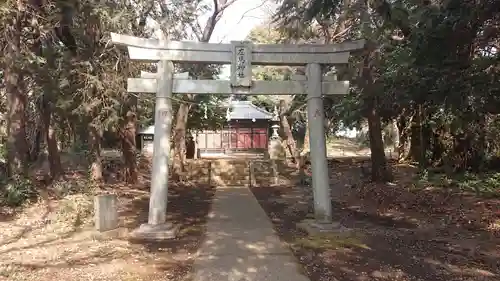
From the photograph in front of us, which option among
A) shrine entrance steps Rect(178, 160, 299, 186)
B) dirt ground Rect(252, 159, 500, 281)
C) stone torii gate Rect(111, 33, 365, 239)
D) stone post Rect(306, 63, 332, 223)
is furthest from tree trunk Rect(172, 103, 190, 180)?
stone post Rect(306, 63, 332, 223)

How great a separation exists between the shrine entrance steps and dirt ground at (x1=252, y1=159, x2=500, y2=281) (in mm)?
5355

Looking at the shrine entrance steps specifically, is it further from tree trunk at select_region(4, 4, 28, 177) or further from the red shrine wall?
the red shrine wall

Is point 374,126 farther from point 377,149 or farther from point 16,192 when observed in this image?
point 16,192

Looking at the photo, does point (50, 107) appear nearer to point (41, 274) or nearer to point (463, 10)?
point (41, 274)

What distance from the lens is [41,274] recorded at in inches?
243

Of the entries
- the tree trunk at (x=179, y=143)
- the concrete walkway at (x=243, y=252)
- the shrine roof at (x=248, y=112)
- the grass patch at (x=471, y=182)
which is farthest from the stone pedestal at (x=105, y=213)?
the shrine roof at (x=248, y=112)

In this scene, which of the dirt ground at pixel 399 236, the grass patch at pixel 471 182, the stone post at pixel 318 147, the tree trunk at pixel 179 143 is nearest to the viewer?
the dirt ground at pixel 399 236

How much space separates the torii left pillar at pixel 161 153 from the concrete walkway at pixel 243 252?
3.57ft

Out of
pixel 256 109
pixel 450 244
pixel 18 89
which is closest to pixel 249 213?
pixel 450 244

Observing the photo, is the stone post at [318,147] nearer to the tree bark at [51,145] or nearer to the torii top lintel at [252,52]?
the torii top lintel at [252,52]

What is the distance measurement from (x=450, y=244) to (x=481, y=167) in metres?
9.04

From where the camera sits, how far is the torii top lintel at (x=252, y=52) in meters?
9.60

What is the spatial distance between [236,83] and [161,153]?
2.17 m

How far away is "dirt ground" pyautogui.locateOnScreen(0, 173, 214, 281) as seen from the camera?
633 centimetres
